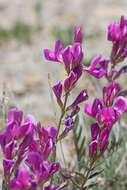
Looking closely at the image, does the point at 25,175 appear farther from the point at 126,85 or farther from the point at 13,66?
the point at 13,66

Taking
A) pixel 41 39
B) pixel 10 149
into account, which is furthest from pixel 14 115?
pixel 41 39

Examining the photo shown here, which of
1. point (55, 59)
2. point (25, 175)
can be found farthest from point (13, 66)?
point (25, 175)

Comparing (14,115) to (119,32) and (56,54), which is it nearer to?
(56,54)

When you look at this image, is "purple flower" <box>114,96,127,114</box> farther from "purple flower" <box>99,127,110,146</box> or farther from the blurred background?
the blurred background

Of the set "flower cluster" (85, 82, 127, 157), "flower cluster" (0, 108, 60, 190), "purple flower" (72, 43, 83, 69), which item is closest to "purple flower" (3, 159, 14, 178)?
"flower cluster" (0, 108, 60, 190)

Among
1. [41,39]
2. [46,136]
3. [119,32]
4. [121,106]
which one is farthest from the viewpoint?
[41,39]
